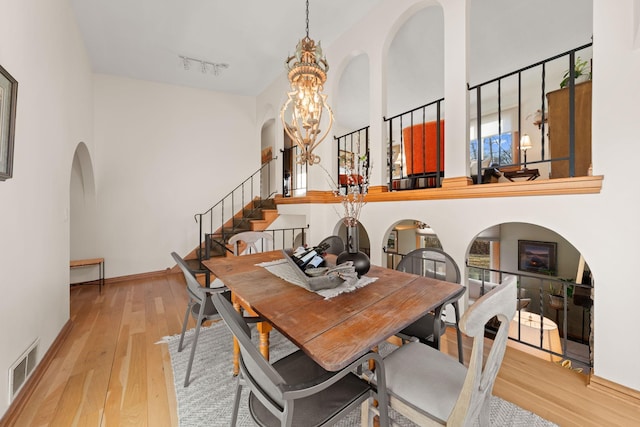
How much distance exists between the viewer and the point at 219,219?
5551mm

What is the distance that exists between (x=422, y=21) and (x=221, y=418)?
4508 millimetres

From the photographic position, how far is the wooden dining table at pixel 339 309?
3.16ft

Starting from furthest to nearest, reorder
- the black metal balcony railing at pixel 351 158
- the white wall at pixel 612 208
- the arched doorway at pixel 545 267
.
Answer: the arched doorway at pixel 545 267 < the black metal balcony railing at pixel 351 158 < the white wall at pixel 612 208

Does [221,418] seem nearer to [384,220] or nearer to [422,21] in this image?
[384,220]

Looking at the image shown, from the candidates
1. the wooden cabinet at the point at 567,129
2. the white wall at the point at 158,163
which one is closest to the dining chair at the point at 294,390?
the wooden cabinet at the point at 567,129

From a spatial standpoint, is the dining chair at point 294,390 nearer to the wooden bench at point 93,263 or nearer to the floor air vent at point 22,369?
the floor air vent at point 22,369

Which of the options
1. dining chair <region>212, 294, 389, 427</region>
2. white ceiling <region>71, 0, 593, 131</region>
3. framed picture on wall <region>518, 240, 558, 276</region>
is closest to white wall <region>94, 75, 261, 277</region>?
white ceiling <region>71, 0, 593, 131</region>

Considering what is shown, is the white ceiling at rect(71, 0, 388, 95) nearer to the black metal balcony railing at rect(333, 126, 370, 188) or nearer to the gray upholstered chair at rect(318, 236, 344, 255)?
the black metal balcony railing at rect(333, 126, 370, 188)

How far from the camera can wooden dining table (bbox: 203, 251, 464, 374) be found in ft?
3.16

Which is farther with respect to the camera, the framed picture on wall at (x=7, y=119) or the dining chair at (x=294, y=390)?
the framed picture on wall at (x=7, y=119)

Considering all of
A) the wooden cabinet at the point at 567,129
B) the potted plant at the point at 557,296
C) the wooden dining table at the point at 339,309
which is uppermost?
the wooden cabinet at the point at 567,129

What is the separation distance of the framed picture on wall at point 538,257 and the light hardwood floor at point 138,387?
4753 mm

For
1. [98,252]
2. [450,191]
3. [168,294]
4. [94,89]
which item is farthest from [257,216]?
[450,191]

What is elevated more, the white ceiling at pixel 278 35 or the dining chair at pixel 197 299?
the white ceiling at pixel 278 35
